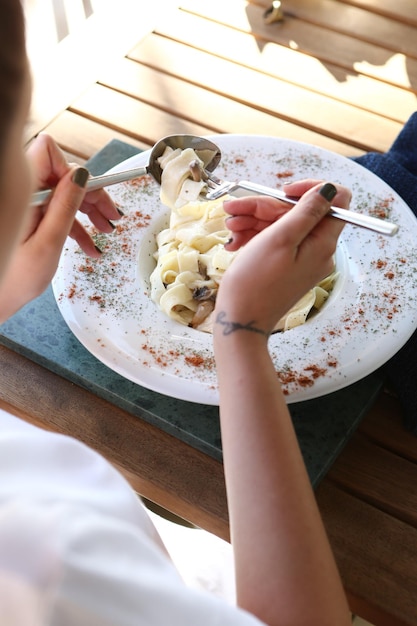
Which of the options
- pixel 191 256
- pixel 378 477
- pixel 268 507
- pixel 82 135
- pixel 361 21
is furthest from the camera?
pixel 361 21

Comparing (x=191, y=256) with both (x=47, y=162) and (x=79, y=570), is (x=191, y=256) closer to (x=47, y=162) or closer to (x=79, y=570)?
(x=47, y=162)

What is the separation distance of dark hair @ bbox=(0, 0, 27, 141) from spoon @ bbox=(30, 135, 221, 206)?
589mm

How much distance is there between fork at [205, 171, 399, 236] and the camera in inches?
39.4

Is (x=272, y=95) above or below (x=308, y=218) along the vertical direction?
below

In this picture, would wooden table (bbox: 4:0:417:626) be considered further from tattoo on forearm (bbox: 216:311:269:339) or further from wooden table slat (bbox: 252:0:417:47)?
tattoo on forearm (bbox: 216:311:269:339)

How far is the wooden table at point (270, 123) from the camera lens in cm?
103

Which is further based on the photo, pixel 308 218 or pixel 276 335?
pixel 276 335

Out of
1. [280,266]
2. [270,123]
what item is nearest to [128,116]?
[270,123]

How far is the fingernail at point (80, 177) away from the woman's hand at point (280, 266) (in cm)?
25

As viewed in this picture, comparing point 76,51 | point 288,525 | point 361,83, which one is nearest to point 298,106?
point 361,83

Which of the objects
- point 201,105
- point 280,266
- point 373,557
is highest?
point 280,266

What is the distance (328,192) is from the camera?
100 centimetres

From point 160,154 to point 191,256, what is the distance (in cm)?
Result: 20

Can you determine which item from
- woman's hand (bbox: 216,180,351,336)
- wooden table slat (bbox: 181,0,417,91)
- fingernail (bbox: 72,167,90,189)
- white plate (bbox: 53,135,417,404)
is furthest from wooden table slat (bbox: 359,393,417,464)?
wooden table slat (bbox: 181,0,417,91)
